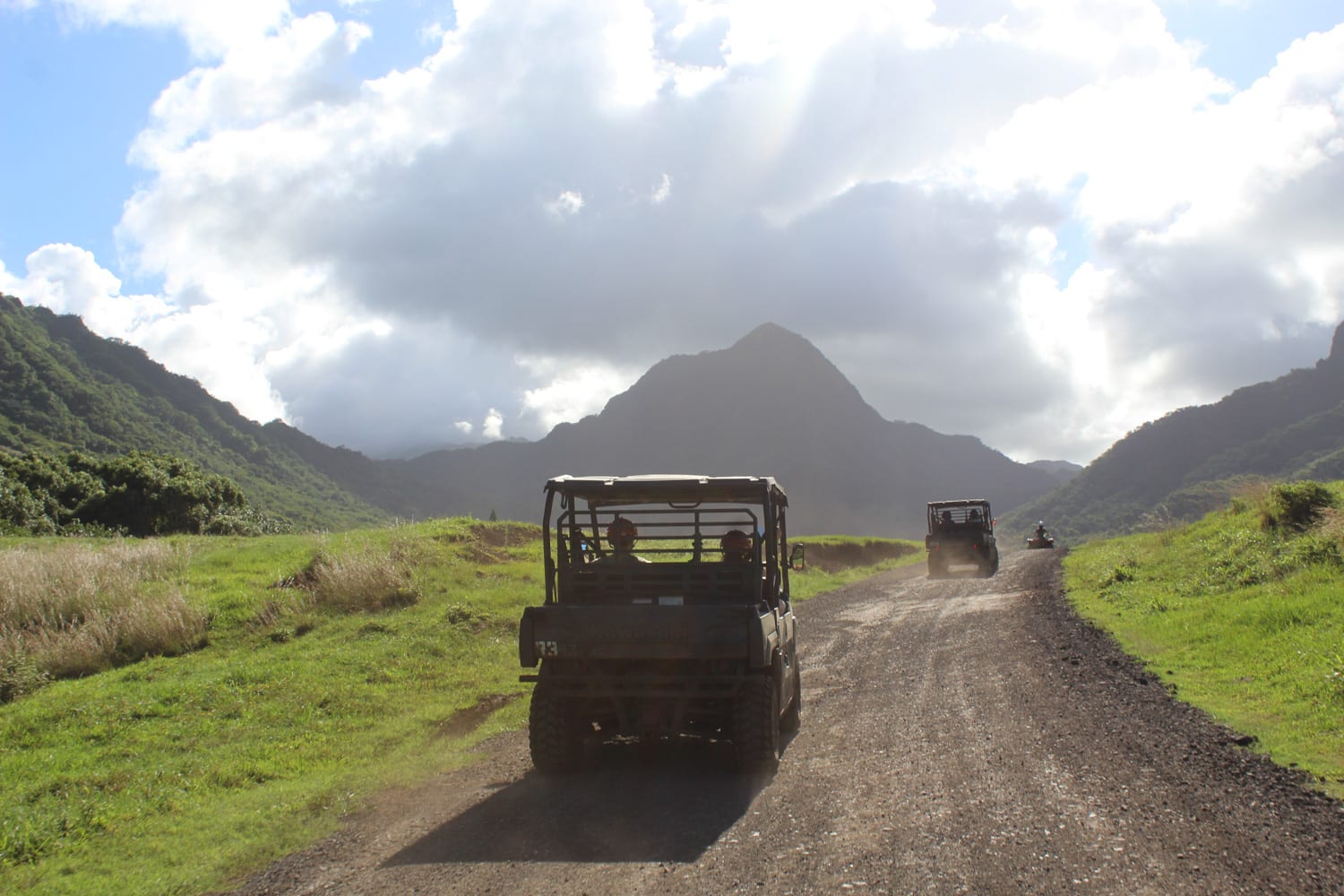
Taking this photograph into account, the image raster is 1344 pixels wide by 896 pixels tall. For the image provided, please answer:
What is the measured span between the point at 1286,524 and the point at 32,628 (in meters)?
25.1

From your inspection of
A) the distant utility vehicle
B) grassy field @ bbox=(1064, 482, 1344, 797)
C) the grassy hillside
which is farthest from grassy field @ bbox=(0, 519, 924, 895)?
the grassy hillside

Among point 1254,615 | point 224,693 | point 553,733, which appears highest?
point 1254,615

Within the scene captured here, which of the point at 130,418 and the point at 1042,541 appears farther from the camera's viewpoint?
the point at 130,418

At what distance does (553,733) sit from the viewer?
25.2 feet

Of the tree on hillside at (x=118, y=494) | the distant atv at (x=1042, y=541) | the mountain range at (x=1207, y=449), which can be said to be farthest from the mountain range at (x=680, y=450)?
the tree on hillside at (x=118, y=494)

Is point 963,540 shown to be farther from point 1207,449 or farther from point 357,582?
point 1207,449

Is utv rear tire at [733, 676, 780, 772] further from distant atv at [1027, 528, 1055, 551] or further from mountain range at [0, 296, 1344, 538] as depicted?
distant atv at [1027, 528, 1055, 551]

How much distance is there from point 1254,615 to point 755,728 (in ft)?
32.2

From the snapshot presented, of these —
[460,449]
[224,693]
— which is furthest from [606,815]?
[460,449]

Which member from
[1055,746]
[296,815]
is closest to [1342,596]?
[1055,746]

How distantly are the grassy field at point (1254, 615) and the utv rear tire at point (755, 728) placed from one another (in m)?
4.03

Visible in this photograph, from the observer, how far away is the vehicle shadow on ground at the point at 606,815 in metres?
5.80

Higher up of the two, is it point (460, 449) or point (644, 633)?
point (460, 449)

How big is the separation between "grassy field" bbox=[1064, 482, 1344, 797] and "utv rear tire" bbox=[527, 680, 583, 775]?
5767mm
